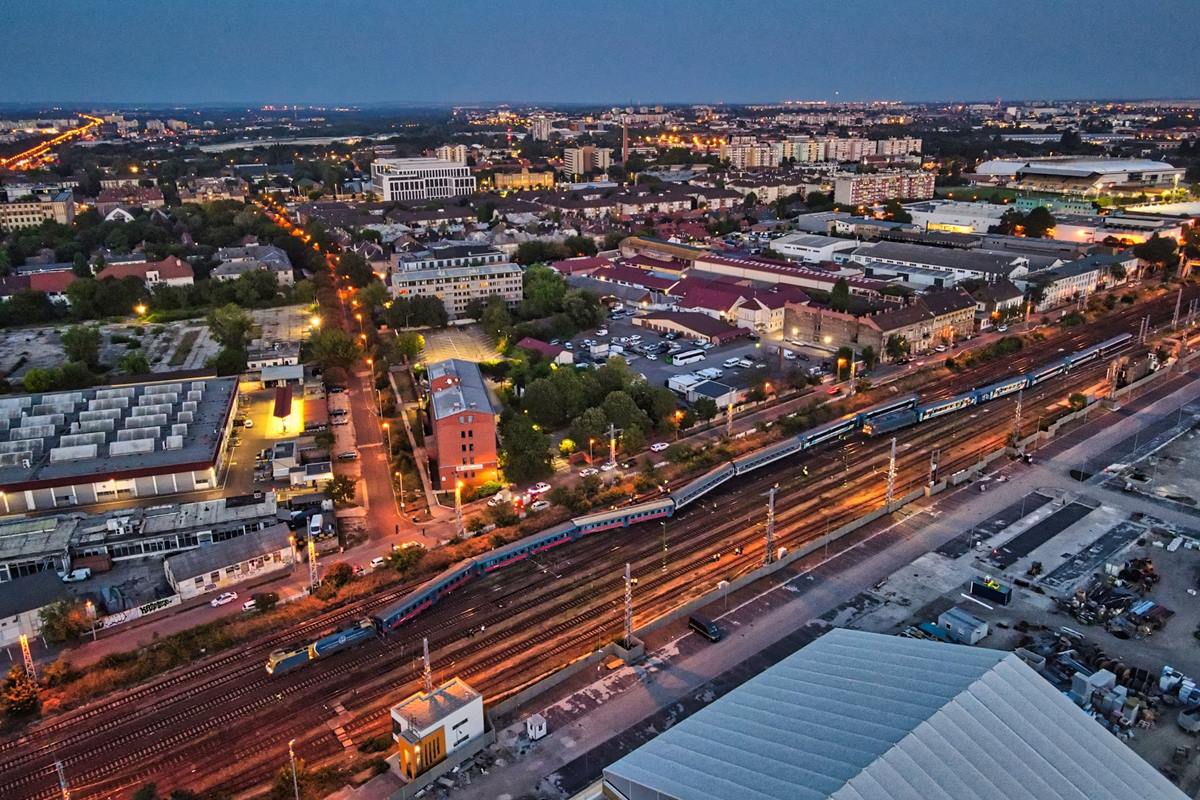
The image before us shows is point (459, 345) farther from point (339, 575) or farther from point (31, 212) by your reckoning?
point (31, 212)

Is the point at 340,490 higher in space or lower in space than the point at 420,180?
lower

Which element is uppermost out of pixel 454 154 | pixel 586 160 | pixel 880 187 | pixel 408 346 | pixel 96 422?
pixel 454 154

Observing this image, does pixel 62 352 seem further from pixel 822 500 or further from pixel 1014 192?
pixel 1014 192

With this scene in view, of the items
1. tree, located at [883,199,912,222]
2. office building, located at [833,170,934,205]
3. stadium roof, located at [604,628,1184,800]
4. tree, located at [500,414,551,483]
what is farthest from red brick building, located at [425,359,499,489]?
A: office building, located at [833,170,934,205]

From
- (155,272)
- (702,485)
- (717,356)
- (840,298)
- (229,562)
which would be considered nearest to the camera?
(229,562)

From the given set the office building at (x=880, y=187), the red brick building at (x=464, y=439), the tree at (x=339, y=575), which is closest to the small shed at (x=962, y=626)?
the red brick building at (x=464, y=439)

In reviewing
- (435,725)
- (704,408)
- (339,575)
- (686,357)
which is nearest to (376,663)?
(339,575)

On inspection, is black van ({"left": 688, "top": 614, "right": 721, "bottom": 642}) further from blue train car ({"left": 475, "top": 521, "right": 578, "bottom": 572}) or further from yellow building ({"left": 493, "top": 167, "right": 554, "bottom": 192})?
yellow building ({"left": 493, "top": 167, "right": 554, "bottom": 192})
